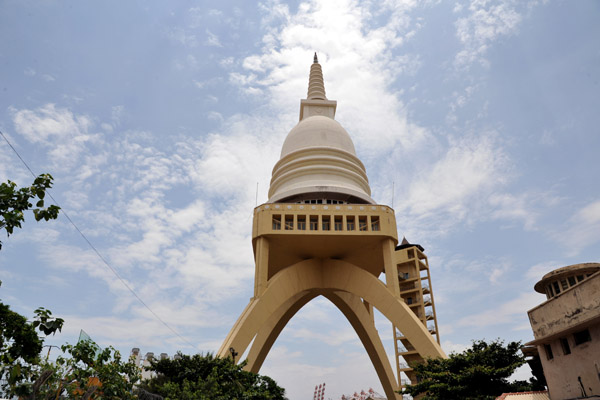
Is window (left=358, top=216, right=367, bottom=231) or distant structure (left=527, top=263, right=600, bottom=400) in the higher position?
window (left=358, top=216, right=367, bottom=231)

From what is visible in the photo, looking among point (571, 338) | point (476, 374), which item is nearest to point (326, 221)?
point (476, 374)

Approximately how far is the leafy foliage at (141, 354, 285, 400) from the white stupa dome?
518 inches

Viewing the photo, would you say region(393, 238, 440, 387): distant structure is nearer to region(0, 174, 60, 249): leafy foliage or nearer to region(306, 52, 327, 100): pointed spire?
region(306, 52, 327, 100): pointed spire

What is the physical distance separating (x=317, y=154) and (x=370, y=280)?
9761 mm

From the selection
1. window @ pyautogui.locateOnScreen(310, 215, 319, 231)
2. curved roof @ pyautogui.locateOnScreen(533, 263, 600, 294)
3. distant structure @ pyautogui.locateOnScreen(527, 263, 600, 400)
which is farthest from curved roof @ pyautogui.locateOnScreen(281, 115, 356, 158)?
distant structure @ pyautogui.locateOnScreen(527, 263, 600, 400)

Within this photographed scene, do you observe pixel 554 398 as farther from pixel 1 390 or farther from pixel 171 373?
pixel 1 390

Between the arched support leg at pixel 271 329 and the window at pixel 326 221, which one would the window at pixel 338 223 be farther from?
the arched support leg at pixel 271 329

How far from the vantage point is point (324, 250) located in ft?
97.6

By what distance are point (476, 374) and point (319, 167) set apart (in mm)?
17180

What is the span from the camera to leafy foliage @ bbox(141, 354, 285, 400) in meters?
16.9

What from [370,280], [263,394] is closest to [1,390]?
[263,394]

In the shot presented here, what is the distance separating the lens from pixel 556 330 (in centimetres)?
1434

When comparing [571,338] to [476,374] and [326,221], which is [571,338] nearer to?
[476,374]

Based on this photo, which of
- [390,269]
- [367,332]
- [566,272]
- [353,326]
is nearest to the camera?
[566,272]
